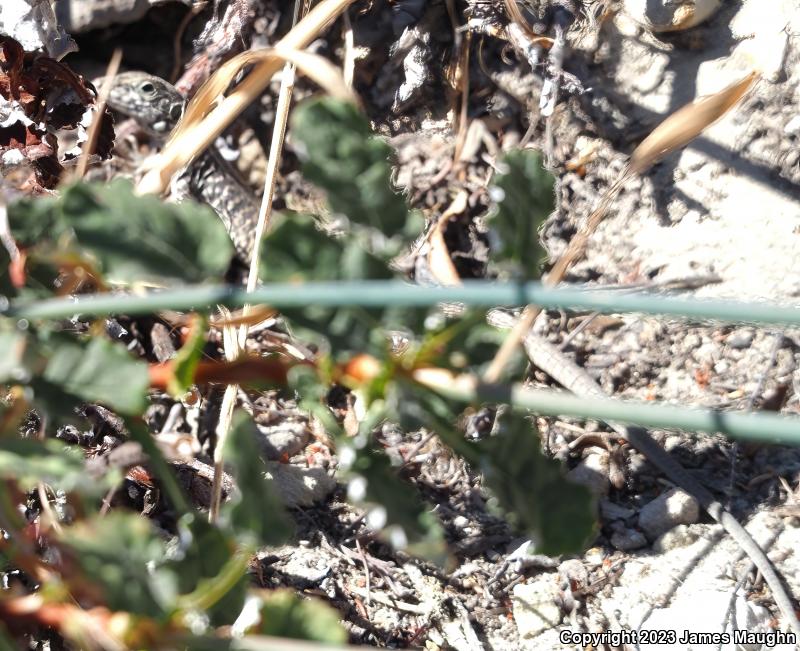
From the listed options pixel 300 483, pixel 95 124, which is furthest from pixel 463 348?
pixel 300 483

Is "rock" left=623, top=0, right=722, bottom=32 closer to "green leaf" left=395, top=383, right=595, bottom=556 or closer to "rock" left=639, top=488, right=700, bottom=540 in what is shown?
"rock" left=639, top=488, right=700, bottom=540

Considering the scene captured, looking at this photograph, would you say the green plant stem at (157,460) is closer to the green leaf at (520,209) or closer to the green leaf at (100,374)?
the green leaf at (100,374)

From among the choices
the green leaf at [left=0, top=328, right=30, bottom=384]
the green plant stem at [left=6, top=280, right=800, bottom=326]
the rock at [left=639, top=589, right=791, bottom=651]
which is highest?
the green plant stem at [left=6, top=280, right=800, bottom=326]

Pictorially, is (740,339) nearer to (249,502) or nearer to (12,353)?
(249,502)

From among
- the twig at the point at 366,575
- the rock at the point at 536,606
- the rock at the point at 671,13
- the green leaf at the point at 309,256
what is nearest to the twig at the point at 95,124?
the green leaf at the point at 309,256

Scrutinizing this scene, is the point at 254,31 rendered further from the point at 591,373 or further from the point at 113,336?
the point at 591,373

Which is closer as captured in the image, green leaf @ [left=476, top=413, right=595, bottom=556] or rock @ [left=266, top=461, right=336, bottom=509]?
green leaf @ [left=476, top=413, right=595, bottom=556]

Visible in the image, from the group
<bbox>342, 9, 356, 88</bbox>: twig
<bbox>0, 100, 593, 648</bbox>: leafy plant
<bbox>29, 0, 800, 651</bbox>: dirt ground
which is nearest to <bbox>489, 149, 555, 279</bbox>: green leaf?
<bbox>0, 100, 593, 648</bbox>: leafy plant
